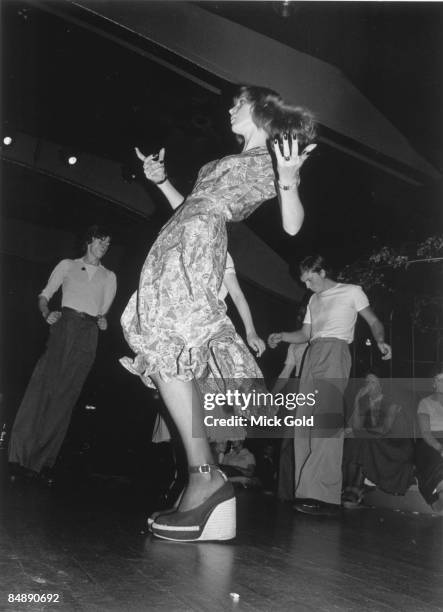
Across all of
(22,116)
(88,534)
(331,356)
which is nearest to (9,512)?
(88,534)

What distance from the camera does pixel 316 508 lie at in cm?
247

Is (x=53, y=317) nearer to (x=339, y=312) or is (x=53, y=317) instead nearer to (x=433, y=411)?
(x=339, y=312)

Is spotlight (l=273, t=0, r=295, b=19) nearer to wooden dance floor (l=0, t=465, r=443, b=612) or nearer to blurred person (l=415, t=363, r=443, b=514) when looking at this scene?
blurred person (l=415, t=363, r=443, b=514)

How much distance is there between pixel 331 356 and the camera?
2.81 m

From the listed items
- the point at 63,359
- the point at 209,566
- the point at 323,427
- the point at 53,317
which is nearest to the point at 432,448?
the point at 323,427

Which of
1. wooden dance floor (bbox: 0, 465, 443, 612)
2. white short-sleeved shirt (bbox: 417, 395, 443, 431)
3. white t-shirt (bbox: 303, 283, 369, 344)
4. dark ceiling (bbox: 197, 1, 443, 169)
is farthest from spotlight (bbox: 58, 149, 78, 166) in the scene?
wooden dance floor (bbox: 0, 465, 443, 612)

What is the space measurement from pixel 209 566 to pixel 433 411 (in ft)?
8.32

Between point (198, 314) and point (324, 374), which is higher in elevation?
point (324, 374)

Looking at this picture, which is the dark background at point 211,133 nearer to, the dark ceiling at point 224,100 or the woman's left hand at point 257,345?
the dark ceiling at point 224,100

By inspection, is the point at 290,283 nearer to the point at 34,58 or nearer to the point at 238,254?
the point at 238,254

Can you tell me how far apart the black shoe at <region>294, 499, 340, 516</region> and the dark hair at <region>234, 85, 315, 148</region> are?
1.39m

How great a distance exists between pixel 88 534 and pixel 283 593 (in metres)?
0.62

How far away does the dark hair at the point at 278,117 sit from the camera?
1621 millimetres

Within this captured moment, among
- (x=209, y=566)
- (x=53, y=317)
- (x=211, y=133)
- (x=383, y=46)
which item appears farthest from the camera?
(x=211, y=133)
